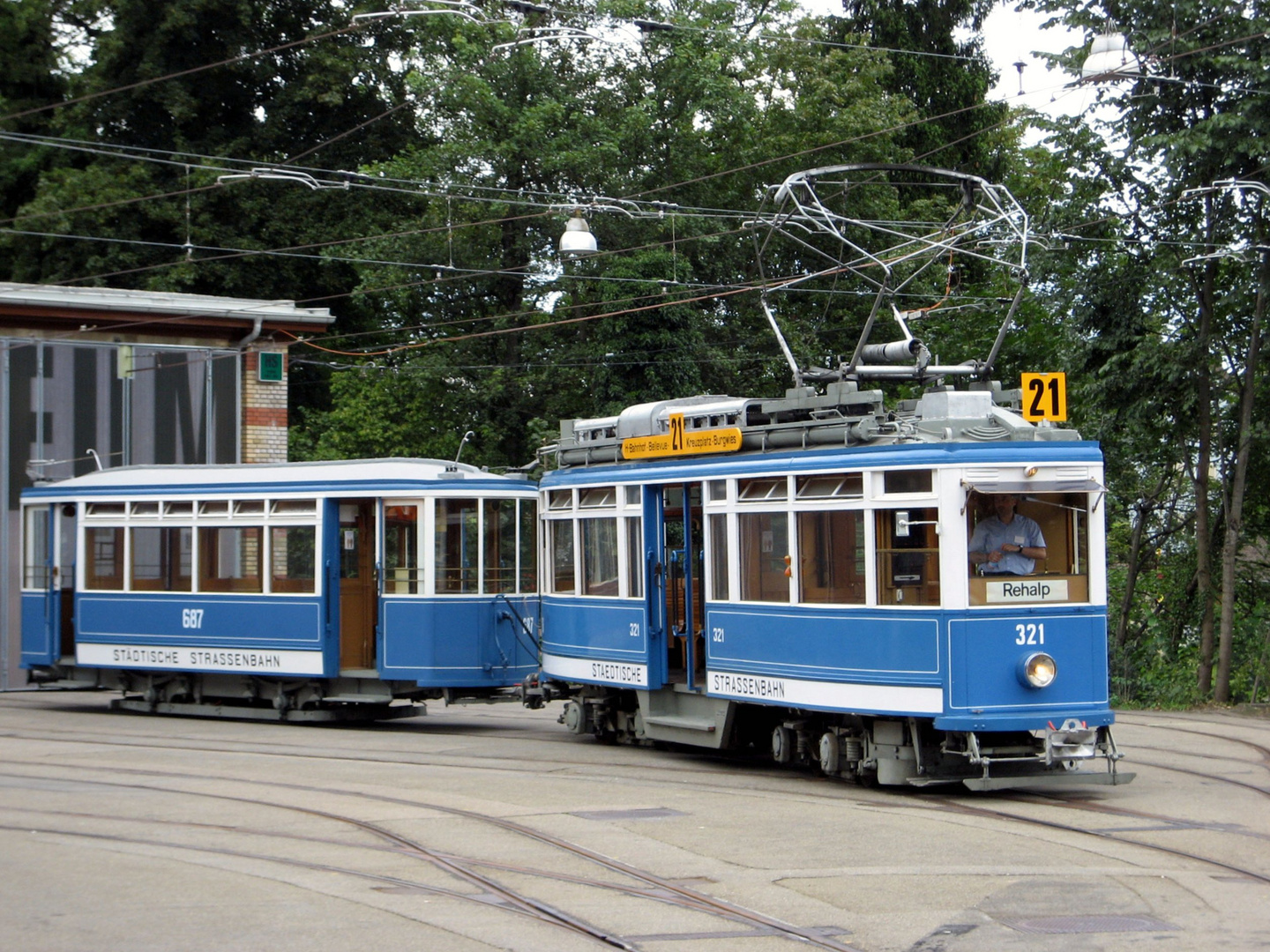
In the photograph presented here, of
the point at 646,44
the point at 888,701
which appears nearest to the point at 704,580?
the point at 888,701

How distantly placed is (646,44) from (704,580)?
21378 mm

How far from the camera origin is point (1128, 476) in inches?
962

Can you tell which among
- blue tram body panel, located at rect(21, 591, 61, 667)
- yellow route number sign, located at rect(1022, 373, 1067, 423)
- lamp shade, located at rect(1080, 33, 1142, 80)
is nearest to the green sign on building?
blue tram body panel, located at rect(21, 591, 61, 667)

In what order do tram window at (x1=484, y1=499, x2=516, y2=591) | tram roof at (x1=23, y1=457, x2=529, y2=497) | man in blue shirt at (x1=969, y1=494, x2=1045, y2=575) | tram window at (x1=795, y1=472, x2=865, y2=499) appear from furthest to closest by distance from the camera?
tram window at (x1=484, y1=499, x2=516, y2=591)
tram roof at (x1=23, y1=457, x2=529, y2=497)
tram window at (x1=795, y1=472, x2=865, y2=499)
man in blue shirt at (x1=969, y1=494, x2=1045, y2=575)

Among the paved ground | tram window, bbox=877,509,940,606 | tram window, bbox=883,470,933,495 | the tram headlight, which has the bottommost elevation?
the paved ground

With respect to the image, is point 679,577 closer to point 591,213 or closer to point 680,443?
point 680,443

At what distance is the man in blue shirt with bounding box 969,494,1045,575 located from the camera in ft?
40.6

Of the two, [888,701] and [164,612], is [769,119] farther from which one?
[888,701]

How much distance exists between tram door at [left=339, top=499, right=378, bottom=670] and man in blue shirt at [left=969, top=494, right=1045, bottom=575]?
27.2 feet

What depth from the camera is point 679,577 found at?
15383 mm

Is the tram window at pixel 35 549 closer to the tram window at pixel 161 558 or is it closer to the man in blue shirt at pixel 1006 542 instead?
the tram window at pixel 161 558

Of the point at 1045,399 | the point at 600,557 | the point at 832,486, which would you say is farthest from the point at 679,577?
the point at 1045,399

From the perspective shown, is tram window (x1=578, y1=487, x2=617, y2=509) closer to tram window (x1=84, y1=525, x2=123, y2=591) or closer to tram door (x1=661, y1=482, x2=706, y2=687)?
tram door (x1=661, y1=482, x2=706, y2=687)

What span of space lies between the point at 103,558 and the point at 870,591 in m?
11.8
